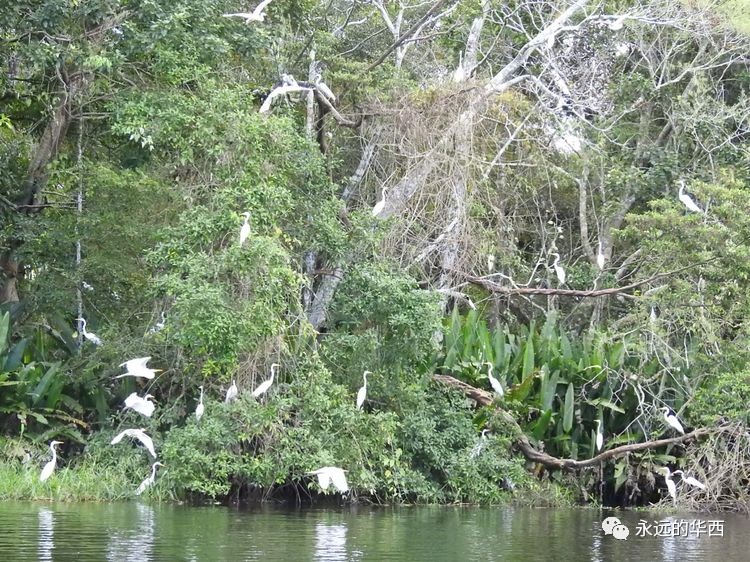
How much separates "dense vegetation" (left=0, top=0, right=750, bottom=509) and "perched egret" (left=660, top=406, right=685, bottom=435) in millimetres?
232

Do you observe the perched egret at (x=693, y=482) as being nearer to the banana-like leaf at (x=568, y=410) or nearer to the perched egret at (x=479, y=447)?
the banana-like leaf at (x=568, y=410)

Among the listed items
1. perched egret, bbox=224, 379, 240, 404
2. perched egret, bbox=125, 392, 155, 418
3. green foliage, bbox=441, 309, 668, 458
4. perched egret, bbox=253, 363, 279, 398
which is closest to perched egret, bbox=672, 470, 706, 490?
green foliage, bbox=441, 309, 668, 458

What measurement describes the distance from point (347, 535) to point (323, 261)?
5.27 metres

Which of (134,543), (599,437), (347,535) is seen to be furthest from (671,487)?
(134,543)

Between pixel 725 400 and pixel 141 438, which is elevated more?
pixel 725 400

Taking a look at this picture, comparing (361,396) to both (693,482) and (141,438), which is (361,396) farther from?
(693,482)

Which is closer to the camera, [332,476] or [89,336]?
[332,476]

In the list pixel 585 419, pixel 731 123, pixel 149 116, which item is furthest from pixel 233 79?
pixel 731 123

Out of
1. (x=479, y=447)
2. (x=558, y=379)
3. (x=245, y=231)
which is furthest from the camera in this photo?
(x=558, y=379)

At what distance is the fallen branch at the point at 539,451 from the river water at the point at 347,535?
4.14ft

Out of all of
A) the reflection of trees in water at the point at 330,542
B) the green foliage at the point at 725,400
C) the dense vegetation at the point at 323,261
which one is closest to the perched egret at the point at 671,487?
the dense vegetation at the point at 323,261

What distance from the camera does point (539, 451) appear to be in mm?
14836

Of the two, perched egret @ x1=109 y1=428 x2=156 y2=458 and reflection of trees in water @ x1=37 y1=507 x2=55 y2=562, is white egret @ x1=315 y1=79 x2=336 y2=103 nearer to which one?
perched egret @ x1=109 y1=428 x2=156 y2=458

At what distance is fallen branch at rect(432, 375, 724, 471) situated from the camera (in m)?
14.2
